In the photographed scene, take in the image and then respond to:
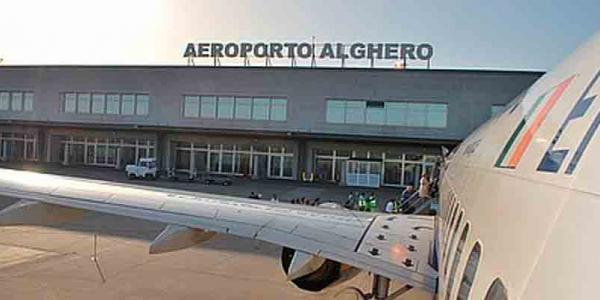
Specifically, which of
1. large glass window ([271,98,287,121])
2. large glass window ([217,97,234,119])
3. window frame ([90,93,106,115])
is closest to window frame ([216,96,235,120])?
large glass window ([217,97,234,119])

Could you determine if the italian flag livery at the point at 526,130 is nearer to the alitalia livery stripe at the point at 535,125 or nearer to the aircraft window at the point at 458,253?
the alitalia livery stripe at the point at 535,125

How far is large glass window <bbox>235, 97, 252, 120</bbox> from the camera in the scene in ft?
132

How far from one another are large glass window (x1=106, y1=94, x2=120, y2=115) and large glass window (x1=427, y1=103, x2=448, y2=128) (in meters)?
24.9

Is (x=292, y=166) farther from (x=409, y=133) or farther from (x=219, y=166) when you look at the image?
(x=409, y=133)

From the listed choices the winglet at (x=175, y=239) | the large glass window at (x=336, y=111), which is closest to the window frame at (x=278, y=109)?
the large glass window at (x=336, y=111)

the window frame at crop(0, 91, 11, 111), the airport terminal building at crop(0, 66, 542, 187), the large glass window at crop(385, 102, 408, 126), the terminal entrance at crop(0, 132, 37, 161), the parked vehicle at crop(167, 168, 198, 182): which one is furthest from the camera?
the terminal entrance at crop(0, 132, 37, 161)

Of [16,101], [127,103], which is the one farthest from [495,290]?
[16,101]

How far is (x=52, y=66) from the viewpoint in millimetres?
45219

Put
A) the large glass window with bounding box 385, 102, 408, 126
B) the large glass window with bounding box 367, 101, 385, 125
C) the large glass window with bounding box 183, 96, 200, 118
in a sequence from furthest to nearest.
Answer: the large glass window with bounding box 183, 96, 200, 118, the large glass window with bounding box 367, 101, 385, 125, the large glass window with bounding box 385, 102, 408, 126

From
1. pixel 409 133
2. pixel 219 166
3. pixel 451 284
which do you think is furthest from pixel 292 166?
pixel 451 284

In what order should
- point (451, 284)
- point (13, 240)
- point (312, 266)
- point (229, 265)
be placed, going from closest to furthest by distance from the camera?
point (451, 284) < point (312, 266) < point (229, 265) < point (13, 240)

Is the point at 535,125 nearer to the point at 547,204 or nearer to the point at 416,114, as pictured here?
Answer: the point at 547,204

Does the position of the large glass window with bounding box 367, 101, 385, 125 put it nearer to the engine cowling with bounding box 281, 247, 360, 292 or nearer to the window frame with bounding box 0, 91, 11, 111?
the window frame with bounding box 0, 91, 11, 111

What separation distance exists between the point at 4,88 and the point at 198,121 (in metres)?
19.2
